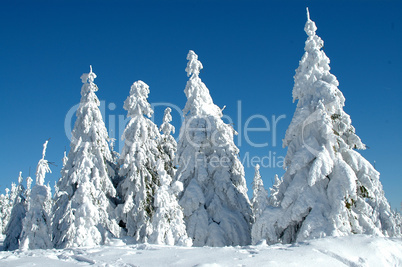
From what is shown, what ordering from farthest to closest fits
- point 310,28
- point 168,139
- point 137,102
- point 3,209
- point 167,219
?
point 3,209
point 168,139
point 137,102
point 310,28
point 167,219

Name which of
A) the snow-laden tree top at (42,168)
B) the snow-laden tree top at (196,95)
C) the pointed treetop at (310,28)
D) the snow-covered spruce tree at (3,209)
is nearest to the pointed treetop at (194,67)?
the snow-laden tree top at (196,95)

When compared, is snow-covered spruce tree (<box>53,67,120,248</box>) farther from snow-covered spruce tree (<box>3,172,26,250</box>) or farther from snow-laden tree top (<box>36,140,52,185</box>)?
snow-covered spruce tree (<box>3,172,26,250</box>)

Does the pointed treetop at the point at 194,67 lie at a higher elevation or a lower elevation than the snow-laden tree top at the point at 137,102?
higher

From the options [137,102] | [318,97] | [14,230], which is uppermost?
[137,102]

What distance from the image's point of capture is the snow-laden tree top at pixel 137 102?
81.9 feet

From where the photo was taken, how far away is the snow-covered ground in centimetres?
764

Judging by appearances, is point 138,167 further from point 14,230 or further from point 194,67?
point 14,230

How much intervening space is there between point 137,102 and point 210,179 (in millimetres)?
7774

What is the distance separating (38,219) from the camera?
2102 cm

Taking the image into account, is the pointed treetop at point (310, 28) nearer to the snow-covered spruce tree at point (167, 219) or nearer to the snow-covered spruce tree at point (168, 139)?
the snow-covered spruce tree at point (167, 219)

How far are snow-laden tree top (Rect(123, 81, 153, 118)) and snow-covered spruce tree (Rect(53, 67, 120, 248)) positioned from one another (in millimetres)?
2170

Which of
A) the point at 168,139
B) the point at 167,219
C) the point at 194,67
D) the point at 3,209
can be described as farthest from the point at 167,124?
the point at 3,209

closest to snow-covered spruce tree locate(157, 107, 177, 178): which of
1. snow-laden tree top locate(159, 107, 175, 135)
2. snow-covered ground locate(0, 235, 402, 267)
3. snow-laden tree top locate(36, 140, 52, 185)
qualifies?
snow-laden tree top locate(159, 107, 175, 135)

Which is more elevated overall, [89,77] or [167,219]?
[89,77]
